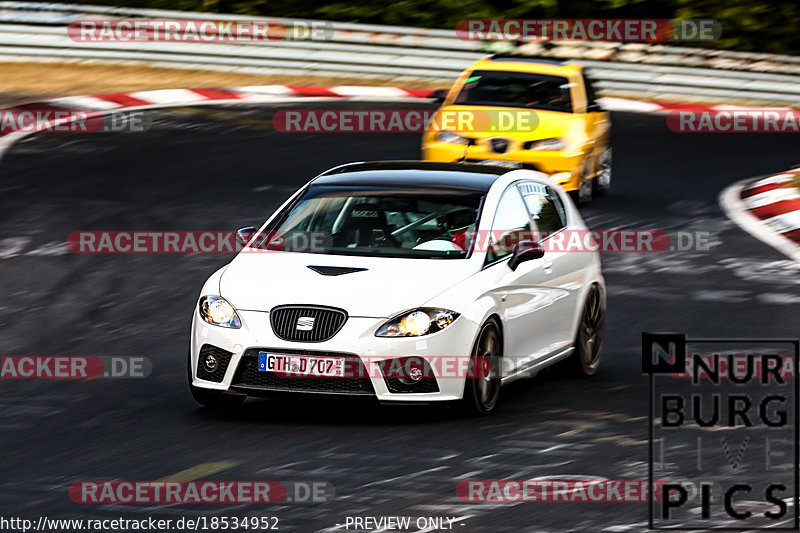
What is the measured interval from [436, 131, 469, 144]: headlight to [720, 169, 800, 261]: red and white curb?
9.64 feet

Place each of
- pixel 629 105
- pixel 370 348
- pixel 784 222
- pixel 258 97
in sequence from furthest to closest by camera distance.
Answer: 1. pixel 629 105
2. pixel 258 97
3. pixel 784 222
4. pixel 370 348

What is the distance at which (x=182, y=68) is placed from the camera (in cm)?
2772

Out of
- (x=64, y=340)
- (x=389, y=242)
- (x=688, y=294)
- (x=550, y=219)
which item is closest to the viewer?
(x=389, y=242)

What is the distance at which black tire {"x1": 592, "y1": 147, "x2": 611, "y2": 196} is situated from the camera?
19030 mm

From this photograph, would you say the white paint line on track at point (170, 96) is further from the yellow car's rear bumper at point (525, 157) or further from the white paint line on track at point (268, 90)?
the yellow car's rear bumper at point (525, 157)

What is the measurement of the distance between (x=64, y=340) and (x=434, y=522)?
215 inches

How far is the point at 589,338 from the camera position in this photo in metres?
11.3

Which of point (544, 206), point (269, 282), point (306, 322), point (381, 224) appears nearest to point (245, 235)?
point (381, 224)

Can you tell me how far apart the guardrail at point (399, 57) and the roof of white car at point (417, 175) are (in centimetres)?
1695

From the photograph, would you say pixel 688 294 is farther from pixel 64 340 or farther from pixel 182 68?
pixel 182 68

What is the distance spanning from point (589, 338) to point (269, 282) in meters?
2.70

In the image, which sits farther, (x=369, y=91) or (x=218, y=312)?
(x=369, y=91)

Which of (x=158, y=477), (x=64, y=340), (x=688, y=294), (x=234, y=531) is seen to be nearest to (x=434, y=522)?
(x=234, y=531)

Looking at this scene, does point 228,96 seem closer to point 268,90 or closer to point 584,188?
point 268,90
